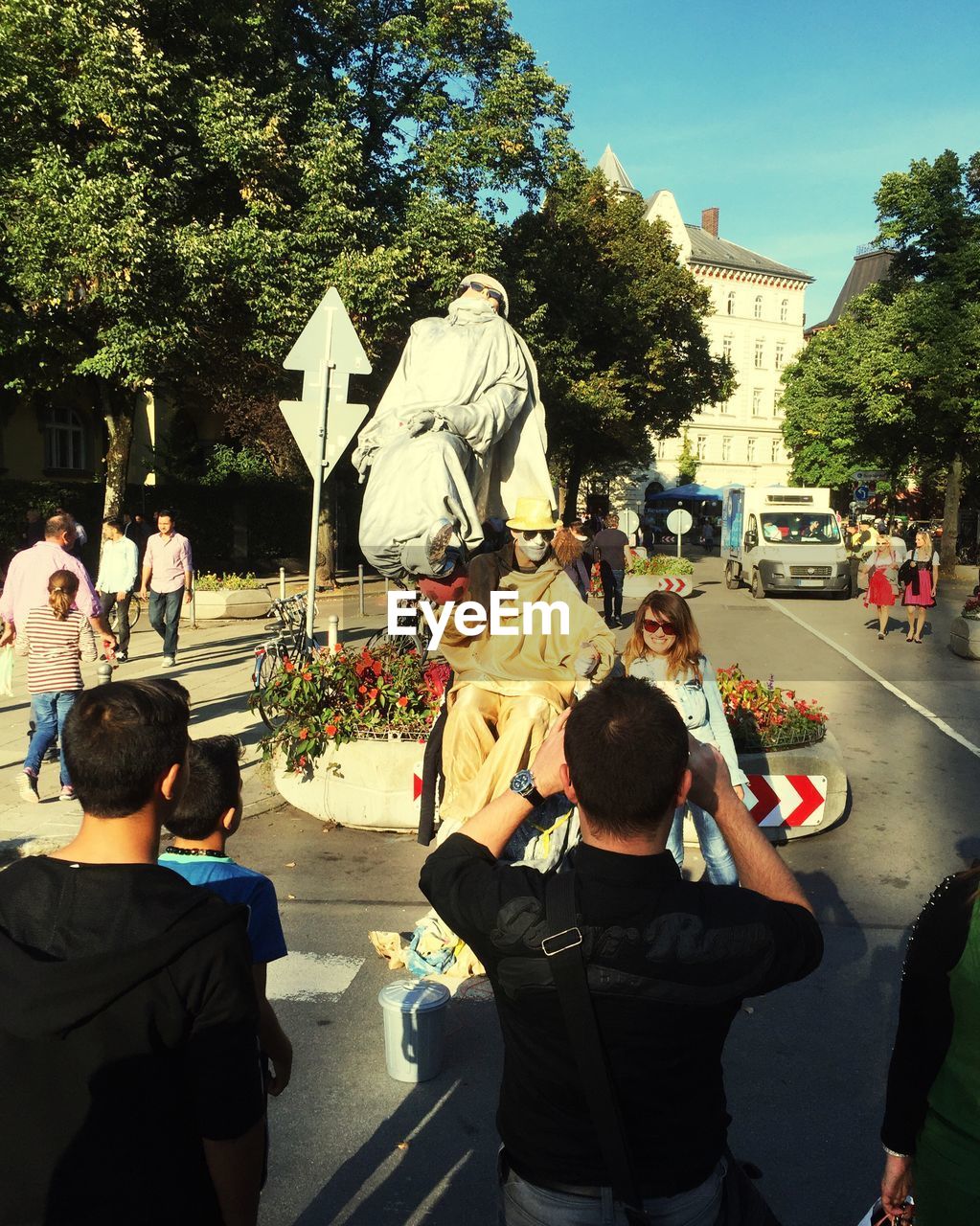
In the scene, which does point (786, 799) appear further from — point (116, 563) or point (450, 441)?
point (116, 563)

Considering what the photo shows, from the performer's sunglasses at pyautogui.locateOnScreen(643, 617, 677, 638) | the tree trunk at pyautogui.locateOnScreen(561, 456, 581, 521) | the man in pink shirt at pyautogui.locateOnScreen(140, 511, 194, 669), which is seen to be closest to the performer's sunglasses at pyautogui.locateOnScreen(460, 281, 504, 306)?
the performer's sunglasses at pyautogui.locateOnScreen(643, 617, 677, 638)

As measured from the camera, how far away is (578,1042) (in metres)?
1.97

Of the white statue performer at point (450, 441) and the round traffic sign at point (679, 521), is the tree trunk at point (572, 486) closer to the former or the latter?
the round traffic sign at point (679, 521)

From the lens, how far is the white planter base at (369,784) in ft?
24.1

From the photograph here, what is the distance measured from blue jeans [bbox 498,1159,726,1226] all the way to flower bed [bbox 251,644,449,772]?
17.3 feet

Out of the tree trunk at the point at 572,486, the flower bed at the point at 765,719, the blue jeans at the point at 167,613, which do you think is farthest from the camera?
the tree trunk at the point at 572,486

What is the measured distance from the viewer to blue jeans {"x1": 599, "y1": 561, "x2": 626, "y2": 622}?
61.9 ft

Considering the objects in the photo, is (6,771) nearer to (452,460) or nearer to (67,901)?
(452,460)

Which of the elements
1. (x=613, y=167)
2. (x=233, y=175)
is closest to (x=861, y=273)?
(x=613, y=167)

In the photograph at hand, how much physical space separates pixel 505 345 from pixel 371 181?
17.4 m

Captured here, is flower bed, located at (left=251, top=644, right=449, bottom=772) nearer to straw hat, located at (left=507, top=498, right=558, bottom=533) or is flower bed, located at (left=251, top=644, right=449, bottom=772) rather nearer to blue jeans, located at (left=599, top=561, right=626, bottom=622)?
straw hat, located at (left=507, top=498, right=558, bottom=533)

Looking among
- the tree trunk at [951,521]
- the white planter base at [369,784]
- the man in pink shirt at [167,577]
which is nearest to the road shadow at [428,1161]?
the white planter base at [369,784]

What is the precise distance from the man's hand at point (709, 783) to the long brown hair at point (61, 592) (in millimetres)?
6435

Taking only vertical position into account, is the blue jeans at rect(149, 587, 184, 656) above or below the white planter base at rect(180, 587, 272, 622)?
above
